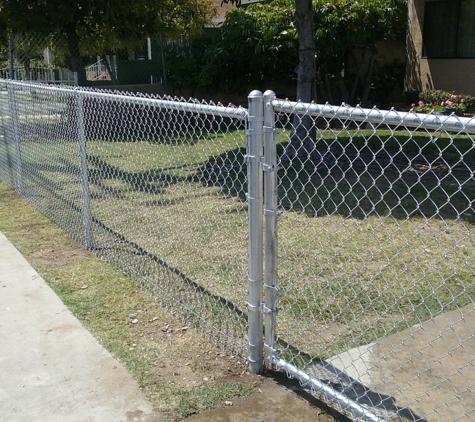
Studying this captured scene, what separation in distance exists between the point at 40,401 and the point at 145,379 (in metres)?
0.60

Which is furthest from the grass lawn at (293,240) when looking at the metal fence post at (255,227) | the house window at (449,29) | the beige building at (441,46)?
the house window at (449,29)

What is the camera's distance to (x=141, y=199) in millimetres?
7441

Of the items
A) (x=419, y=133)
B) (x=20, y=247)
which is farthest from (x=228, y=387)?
(x=419, y=133)

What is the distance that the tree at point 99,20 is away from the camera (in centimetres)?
1299

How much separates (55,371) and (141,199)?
13.1 ft

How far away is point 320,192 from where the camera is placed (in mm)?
7480

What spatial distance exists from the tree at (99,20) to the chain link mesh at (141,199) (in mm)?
5081

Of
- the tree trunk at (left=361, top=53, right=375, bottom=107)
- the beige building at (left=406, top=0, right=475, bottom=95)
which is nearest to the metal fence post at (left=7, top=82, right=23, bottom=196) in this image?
the tree trunk at (left=361, top=53, right=375, bottom=107)

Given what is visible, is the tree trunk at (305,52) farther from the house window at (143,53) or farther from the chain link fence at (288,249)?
the house window at (143,53)

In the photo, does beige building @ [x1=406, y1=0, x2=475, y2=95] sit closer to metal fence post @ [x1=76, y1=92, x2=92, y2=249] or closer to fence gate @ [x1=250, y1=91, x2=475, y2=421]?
fence gate @ [x1=250, y1=91, x2=475, y2=421]

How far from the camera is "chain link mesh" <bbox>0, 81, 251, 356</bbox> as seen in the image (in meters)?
4.43

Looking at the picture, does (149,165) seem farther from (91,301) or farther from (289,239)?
(91,301)

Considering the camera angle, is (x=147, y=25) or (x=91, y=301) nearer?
(x=91, y=301)

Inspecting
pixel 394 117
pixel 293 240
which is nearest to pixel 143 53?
pixel 293 240
